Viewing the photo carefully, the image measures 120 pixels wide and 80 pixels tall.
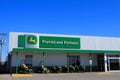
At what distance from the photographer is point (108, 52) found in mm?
38125

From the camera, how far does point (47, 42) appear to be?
36000 millimetres

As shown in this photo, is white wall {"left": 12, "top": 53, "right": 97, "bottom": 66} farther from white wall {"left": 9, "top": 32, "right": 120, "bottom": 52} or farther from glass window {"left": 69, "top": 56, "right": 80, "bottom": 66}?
white wall {"left": 9, "top": 32, "right": 120, "bottom": 52}

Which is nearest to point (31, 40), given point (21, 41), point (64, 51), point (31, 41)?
point (31, 41)

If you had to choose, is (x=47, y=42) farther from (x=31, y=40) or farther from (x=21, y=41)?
(x=21, y=41)

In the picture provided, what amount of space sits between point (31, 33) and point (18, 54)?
340cm

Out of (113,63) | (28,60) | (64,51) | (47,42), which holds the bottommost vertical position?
(113,63)

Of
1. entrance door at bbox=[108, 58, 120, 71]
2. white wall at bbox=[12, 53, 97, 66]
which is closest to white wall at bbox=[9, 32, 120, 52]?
white wall at bbox=[12, 53, 97, 66]

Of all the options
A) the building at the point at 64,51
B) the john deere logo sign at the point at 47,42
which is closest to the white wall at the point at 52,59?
the building at the point at 64,51

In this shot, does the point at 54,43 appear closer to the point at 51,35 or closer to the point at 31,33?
the point at 51,35

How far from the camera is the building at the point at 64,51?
3456cm

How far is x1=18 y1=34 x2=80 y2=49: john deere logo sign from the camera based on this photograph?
34.9 meters

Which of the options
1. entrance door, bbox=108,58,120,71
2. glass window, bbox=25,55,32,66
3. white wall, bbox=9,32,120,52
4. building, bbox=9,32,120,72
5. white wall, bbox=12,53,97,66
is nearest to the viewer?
building, bbox=9,32,120,72

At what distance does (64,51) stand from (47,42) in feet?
8.86

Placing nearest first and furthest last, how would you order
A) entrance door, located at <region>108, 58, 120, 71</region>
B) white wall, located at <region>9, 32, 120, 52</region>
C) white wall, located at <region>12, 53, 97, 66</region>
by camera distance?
white wall, located at <region>12, 53, 97, 66</region> < white wall, located at <region>9, 32, 120, 52</region> < entrance door, located at <region>108, 58, 120, 71</region>
